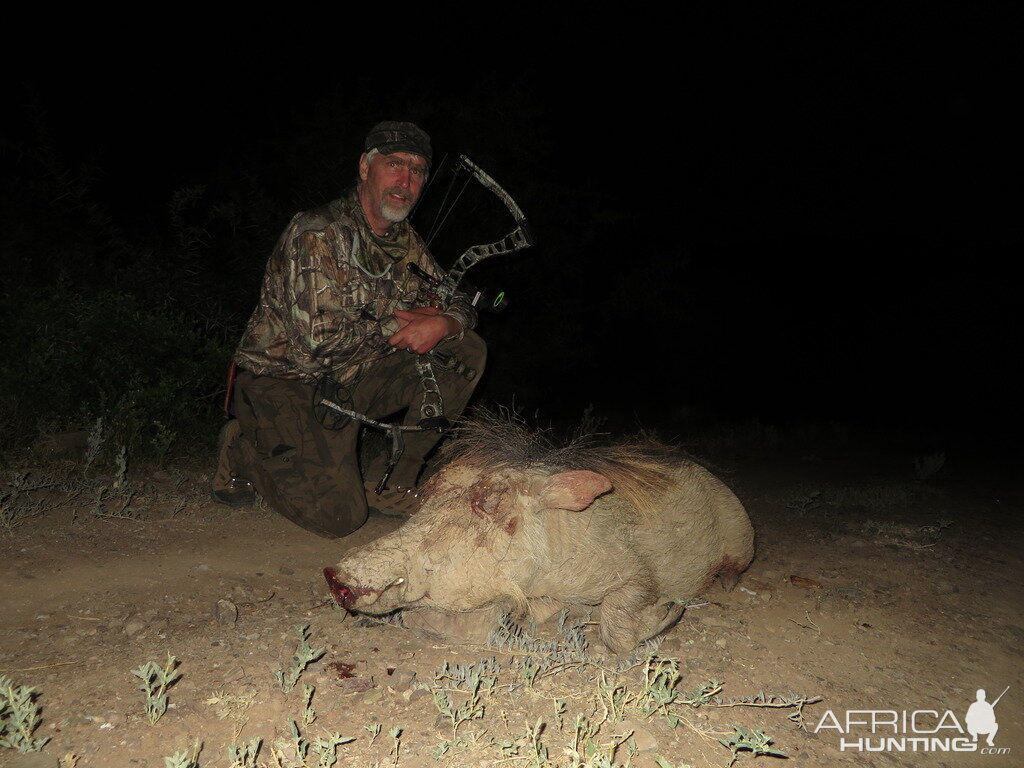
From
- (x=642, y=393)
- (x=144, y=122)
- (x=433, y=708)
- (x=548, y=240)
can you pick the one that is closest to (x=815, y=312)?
(x=642, y=393)

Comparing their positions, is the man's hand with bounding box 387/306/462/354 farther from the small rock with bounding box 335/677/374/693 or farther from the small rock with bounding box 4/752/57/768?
the small rock with bounding box 4/752/57/768

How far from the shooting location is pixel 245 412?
12.7ft

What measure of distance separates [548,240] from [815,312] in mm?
16251

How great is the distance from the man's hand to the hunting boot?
3.48ft

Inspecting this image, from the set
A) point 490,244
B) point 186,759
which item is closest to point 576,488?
point 186,759

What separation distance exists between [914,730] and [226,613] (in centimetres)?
242

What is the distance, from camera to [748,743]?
199 centimetres

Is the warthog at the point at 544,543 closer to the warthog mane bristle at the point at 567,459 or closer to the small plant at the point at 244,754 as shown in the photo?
the warthog mane bristle at the point at 567,459

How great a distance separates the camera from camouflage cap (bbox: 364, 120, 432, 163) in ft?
12.2

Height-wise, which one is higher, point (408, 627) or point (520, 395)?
point (408, 627)

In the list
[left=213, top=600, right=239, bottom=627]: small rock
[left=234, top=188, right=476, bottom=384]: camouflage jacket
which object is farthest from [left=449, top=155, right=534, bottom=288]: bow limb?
[left=213, top=600, right=239, bottom=627]: small rock

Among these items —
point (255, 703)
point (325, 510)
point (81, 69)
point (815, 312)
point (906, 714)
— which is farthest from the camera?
point (815, 312)

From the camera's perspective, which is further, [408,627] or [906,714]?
[408,627]

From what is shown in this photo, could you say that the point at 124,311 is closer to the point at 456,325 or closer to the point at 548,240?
the point at 456,325
